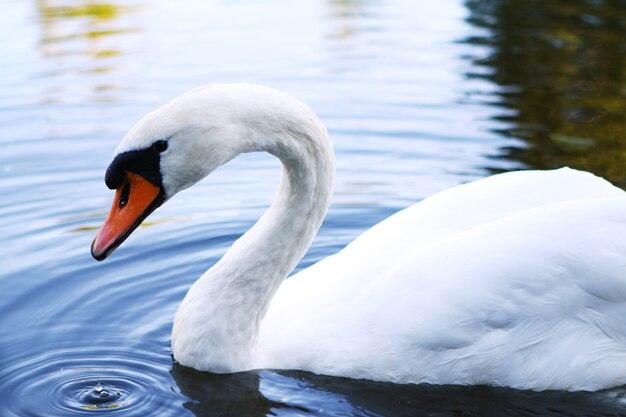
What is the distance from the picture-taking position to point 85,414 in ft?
17.1

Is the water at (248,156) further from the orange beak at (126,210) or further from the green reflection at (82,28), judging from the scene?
the orange beak at (126,210)

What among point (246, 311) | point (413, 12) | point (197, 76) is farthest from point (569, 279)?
point (413, 12)

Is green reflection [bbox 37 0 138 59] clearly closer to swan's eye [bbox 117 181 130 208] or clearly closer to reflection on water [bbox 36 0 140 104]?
reflection on water [bbox 36 0 140 104]

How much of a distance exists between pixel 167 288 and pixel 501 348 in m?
2.48

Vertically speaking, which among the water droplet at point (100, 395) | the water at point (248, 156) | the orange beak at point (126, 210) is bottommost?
the water at point (248, 156)

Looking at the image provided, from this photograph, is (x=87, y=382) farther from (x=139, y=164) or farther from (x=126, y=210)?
(x=139, y=164)

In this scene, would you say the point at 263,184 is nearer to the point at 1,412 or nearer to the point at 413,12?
the point at 1,412

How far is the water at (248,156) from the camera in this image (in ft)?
17.8

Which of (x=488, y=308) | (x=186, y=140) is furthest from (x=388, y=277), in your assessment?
(x=186, y=140)

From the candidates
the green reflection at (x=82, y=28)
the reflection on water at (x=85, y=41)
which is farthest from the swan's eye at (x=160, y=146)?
the green reflection at (x=82, y=28)

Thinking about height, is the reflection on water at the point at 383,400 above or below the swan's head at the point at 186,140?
below

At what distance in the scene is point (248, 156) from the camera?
380 inches

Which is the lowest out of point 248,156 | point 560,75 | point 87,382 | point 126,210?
point 560,75

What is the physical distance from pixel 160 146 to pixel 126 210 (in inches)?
14.6
